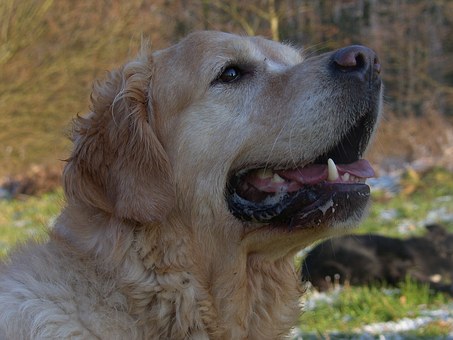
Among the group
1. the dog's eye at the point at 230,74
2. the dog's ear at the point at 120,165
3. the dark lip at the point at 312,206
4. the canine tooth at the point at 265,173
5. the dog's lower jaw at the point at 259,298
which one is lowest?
the dog's lower jaw at the point at 259,298

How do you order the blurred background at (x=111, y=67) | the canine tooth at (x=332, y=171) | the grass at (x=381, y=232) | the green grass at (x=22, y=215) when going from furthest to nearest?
the blurred background at (x=111, y=67) < the green grass at (x=22, y=215) < the grass at (x=381, y=232) < the canine tooth at (x=332, y=171)

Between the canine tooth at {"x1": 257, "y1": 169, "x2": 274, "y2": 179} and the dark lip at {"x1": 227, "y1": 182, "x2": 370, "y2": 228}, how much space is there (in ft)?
0.44

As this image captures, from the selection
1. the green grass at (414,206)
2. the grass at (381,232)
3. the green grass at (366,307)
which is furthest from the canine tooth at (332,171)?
the green grass at (414,206)

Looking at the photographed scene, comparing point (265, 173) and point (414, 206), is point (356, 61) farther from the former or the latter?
point (414, 206)

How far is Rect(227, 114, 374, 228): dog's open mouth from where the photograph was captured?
284cm

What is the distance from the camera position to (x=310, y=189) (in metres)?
2.89

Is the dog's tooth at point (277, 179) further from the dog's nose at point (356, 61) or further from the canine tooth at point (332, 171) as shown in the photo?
the dog's nose at point (356, 61)

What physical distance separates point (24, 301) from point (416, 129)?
1419 centimetres

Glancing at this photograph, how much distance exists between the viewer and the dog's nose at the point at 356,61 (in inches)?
111

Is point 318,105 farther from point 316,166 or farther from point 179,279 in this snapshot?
point 179,279

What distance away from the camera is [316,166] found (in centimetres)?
297

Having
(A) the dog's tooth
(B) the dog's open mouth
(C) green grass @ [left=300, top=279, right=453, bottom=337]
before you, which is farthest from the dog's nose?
(C) green grass @ [left=300, top=279, right=453, bottom=337]

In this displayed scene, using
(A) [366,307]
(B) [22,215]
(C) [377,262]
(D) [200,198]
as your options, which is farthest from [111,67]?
(D) [200,198]

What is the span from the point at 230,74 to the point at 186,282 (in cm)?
101
